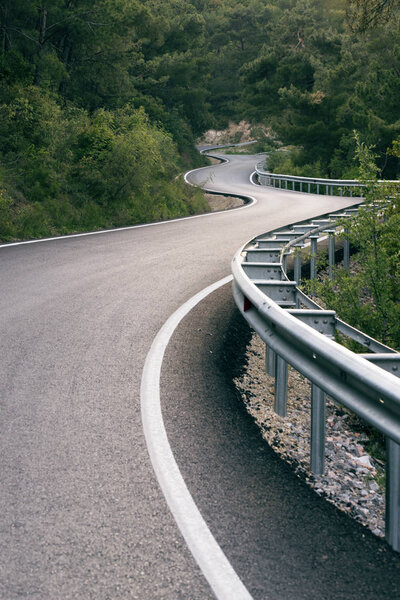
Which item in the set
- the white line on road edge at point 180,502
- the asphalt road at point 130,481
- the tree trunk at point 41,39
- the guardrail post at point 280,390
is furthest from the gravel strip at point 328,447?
the tree trunk at point 41,39

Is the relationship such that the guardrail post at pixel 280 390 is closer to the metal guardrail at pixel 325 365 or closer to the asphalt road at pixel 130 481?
the metal guardrail at pixel 325 365

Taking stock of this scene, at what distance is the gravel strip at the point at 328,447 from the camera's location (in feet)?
12.8

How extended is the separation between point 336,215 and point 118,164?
8640 millimetres

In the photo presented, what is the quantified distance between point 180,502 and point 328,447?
1733mm

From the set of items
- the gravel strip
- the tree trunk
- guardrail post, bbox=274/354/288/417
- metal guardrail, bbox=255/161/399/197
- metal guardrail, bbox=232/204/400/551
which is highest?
the tree trunk

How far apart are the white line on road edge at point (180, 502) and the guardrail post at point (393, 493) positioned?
0.92 m

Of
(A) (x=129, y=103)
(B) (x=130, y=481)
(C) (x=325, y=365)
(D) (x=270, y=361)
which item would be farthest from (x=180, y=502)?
(A) (x=129, y=103)

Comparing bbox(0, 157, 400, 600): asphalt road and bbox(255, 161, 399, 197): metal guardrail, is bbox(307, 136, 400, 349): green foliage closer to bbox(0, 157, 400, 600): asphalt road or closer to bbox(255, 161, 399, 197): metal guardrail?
bbox(0, 157, 400, 600): asphalt road

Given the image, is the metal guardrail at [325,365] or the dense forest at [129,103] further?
the dense forest at [129,103]

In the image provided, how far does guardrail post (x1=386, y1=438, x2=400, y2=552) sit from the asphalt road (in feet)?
0.27

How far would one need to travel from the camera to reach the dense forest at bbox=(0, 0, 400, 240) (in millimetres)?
17406

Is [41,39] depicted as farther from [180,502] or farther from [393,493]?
[393,493]

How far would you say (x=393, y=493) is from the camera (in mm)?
3273

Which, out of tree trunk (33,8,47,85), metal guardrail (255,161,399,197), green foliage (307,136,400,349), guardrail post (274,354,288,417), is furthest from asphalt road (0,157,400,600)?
metal guardrail (255,161,399,197)
